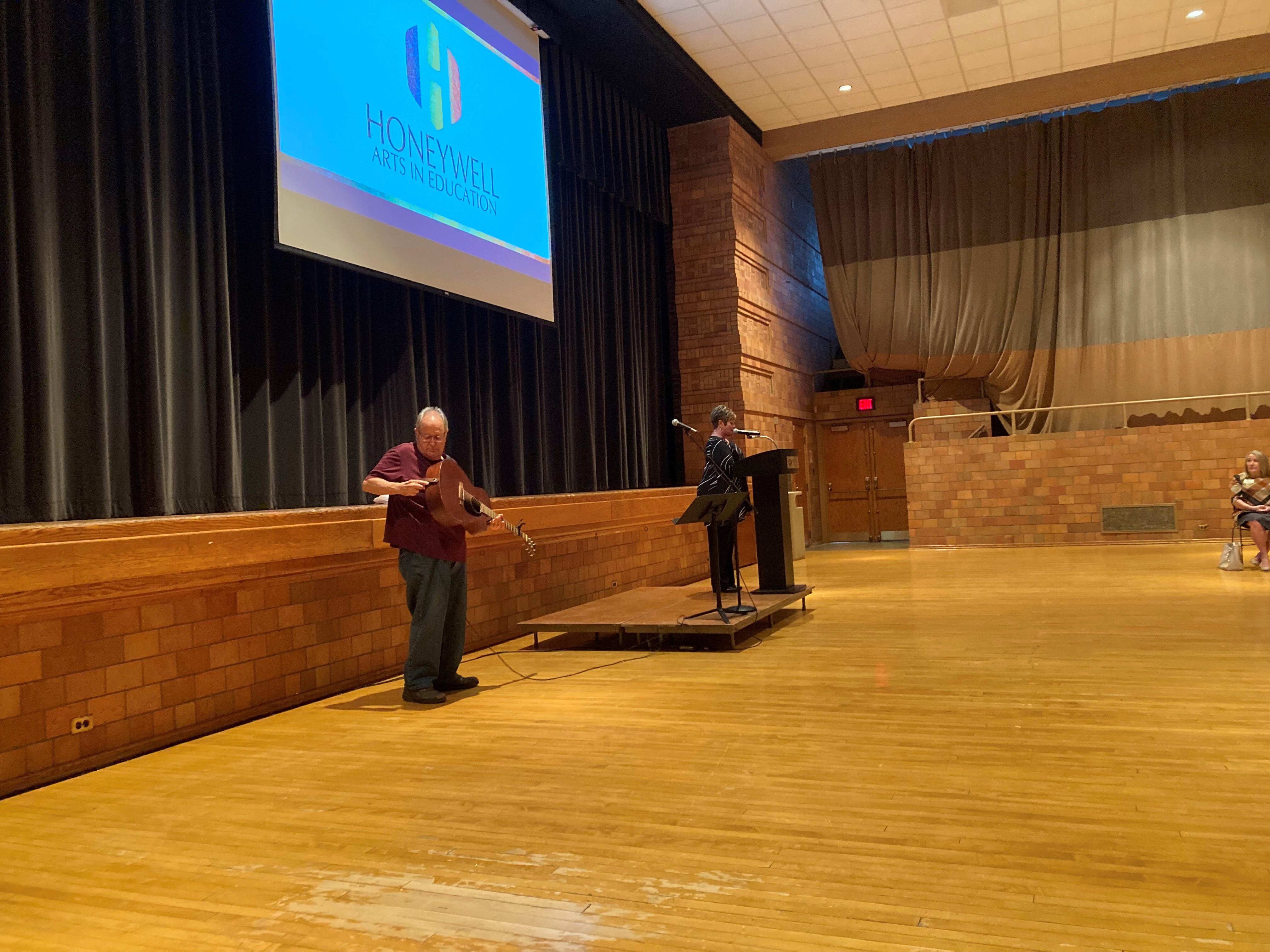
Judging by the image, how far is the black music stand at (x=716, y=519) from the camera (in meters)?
5.04

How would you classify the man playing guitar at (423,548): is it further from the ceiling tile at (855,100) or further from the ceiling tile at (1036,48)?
the ceiling tile at (1036,48)

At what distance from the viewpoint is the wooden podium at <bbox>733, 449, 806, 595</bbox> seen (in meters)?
5.87

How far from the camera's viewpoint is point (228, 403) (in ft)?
16.5

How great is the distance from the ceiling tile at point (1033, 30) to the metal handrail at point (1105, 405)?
3823mm

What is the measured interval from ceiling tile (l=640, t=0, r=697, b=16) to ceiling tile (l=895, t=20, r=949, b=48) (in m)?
2.19

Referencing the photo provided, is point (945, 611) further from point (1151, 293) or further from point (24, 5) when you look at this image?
point (1151, 293)

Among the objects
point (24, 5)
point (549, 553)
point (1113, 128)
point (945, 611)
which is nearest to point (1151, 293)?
point (1113, 128)

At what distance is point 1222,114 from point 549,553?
9.56 meters

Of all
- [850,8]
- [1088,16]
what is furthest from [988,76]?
[850,8]

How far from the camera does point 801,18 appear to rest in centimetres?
875

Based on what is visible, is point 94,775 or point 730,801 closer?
point 730,801

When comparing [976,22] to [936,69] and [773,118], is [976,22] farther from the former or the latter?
[773,118]

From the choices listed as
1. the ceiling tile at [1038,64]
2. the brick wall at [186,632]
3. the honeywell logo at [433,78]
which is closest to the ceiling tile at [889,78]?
the ceiling tile at [1038,64]

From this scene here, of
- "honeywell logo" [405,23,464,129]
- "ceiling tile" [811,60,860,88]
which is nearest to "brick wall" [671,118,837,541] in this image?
"ceiling tile" [811,60,860,88]
